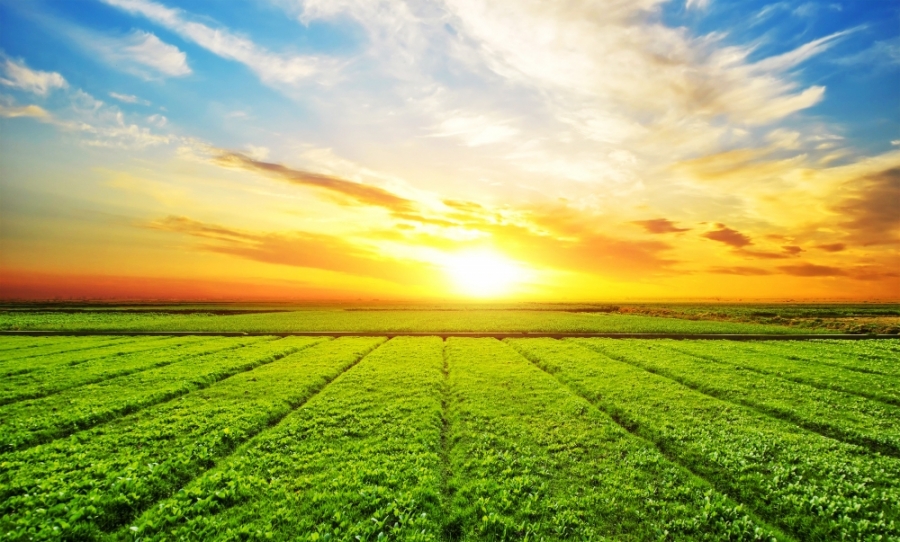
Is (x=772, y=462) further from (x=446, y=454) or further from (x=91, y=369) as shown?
(x=91, y=369)

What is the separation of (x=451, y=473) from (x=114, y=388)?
24.4 meters

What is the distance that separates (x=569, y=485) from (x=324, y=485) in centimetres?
833

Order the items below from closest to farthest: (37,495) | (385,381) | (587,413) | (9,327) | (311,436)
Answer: (37,495) < (311,436) < (587,413) < (385,381) < (9,327)

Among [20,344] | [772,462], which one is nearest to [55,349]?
[20,344]

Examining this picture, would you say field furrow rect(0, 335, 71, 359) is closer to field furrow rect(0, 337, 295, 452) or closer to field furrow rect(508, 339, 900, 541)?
field furrow rect(0, 337, 295, 452)

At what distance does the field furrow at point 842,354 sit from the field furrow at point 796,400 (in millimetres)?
11164

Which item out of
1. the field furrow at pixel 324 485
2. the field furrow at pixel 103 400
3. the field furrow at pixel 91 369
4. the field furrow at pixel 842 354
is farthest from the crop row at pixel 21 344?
the field furrow at pixel 842 354

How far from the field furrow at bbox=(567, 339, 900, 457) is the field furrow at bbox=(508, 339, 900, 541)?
68.3 inches

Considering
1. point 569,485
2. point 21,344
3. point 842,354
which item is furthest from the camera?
point 21,344

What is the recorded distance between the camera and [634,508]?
1155 cm

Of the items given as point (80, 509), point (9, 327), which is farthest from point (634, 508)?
point (9, 327)

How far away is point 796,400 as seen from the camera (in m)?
22.9

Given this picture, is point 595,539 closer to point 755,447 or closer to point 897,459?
point 755,447

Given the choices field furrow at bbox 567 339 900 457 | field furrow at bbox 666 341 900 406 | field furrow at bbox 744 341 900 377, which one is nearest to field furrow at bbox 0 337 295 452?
field furrow at bbox 567 339 900 457
